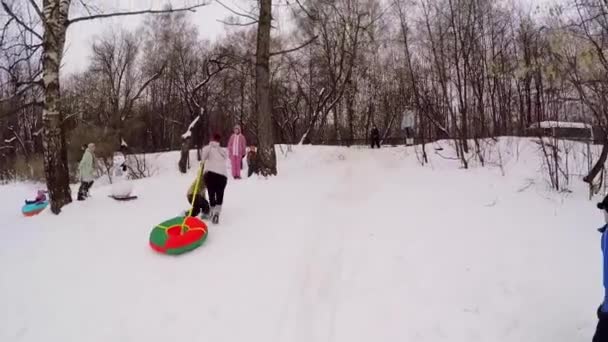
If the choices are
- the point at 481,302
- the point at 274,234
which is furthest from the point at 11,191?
the point at 481,302

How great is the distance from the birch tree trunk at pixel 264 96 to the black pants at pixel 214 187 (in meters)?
4.09

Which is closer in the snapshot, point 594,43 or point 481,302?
point 481,302

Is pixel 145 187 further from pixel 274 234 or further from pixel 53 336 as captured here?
pixel 53 336

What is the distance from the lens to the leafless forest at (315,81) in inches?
A: 294

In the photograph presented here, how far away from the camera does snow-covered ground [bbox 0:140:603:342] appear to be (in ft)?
12.0

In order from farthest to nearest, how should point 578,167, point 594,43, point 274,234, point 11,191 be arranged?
point 11,191
point 578,167
point 594,43
point 274,234

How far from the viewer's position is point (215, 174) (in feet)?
20.9

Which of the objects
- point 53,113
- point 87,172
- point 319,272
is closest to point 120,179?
point 87,172

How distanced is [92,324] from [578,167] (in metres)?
9.51

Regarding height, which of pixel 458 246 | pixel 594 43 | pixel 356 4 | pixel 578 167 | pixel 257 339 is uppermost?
pixel 356 4

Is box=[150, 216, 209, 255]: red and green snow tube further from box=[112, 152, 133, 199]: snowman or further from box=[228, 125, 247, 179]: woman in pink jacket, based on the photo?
box=[228, 125, 247, 179]: woman in pink jacket

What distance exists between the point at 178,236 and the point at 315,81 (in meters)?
25.6

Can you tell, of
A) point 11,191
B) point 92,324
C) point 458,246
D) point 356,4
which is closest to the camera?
point 92,324

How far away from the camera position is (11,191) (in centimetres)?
1684
